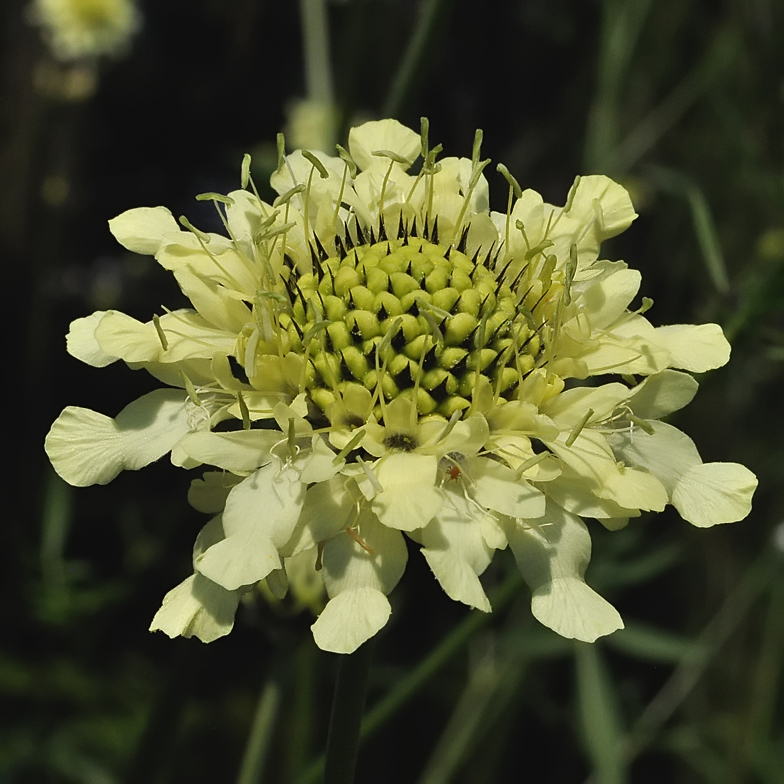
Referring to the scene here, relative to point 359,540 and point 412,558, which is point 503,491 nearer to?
point 359,540

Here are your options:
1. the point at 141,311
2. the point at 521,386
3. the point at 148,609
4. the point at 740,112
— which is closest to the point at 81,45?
the point at 141,311

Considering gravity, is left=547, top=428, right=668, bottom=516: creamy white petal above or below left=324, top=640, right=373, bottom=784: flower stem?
above

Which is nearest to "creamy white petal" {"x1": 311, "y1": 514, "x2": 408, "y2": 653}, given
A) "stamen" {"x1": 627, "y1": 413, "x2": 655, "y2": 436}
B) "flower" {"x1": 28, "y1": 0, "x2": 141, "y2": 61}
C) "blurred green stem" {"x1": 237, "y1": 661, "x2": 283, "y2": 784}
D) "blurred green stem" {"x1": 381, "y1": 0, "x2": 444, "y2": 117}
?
"stamen" {"x1": 627, "y1": 413, "x2": 655, "y2": 436}

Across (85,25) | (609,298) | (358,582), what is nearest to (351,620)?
(358,582)

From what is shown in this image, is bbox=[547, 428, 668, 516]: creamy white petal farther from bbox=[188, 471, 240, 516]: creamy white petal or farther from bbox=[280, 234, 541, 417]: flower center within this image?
bbox=[188, 471, 240, 516]: creamy white petal

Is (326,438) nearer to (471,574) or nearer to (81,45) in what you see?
(471,574)

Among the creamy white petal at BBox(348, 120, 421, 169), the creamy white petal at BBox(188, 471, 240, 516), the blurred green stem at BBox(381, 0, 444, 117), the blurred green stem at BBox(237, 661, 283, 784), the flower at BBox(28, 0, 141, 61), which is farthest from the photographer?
the flower at BBox(28, 0, 141, 61)
